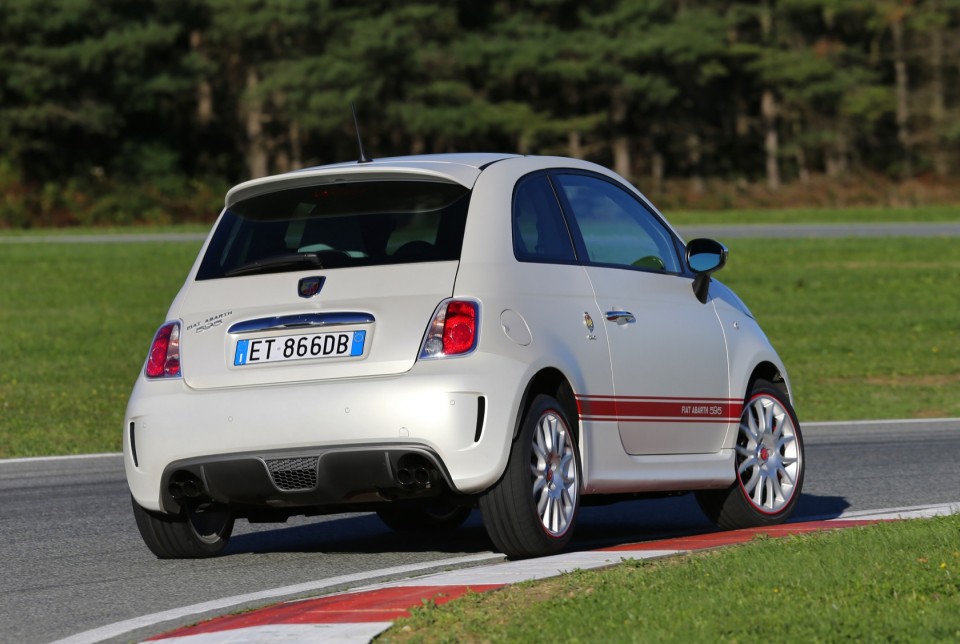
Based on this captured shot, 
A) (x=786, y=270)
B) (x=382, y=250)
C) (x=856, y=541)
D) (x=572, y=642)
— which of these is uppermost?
(x=382, y=250)

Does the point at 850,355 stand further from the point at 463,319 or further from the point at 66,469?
the point at 463,319

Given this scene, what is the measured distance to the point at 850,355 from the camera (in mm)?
21625

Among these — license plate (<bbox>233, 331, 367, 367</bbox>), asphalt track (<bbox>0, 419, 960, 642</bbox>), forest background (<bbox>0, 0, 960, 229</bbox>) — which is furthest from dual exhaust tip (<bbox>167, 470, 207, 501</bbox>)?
forest background (<bbox>0, 0, 960, 229</bbox>)

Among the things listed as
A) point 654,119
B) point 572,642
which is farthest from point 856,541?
point 654,119

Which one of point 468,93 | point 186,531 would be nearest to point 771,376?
point 186,531

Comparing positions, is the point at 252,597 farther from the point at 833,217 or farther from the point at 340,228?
the point at 833,217

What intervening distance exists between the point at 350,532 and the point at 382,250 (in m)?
2.34

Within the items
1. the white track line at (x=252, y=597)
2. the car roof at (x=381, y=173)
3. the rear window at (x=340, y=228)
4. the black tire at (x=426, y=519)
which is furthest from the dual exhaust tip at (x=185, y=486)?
the black tire at (x=426, y=519)

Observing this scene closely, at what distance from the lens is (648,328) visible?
8055 millimetres

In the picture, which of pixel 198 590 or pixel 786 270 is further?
pixel 786 270

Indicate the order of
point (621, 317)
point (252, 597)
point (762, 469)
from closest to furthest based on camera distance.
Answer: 1. point (252, 597)
2. point (621, 317)
3. point (762, 469)

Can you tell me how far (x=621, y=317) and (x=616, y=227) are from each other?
0.62 meters

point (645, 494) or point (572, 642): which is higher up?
point (572, 642)

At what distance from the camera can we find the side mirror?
845cm
